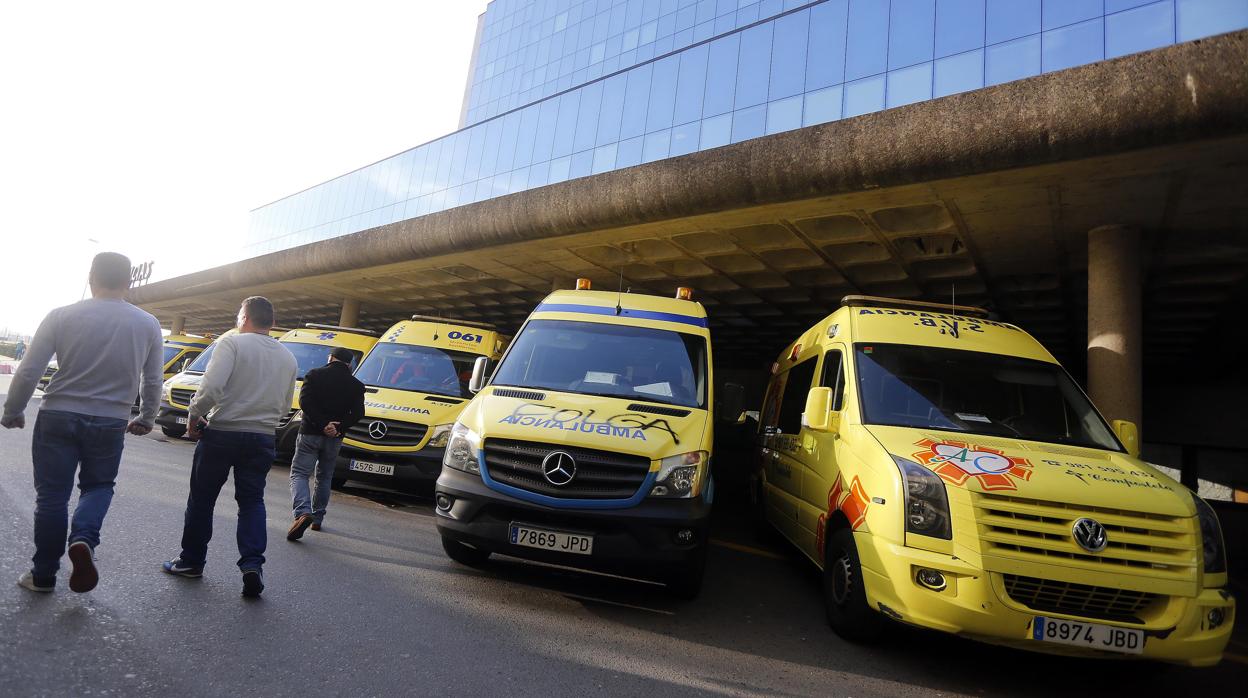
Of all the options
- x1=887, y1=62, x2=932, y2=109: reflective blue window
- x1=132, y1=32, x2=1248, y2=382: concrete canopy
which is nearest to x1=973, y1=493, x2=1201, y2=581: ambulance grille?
x1=132, y1=32, x2=1248, y2=382: concrete canopy

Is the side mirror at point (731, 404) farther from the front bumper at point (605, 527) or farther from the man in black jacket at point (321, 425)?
the man in black jacket at point (321, 425)

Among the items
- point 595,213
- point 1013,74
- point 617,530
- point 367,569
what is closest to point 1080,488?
point 617,530

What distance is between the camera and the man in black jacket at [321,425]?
→ 20.5 feet

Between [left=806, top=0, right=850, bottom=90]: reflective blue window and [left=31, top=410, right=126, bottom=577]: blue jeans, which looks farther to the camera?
[left=806, top=0, right=850, bottom=90]: reflective blue window

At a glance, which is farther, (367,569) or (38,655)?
(367,569)

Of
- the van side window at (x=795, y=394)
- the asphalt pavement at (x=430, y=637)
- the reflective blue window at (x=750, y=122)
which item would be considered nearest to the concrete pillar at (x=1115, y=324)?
the asphalt pavement at (x=430, y=637)

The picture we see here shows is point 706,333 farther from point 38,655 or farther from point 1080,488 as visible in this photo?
point 38,655

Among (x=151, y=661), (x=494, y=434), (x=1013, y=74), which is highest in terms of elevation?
(x=1013, y=74)

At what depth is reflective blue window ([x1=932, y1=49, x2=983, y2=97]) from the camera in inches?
874

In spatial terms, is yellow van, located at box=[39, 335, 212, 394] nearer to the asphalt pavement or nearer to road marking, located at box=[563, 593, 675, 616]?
the asphalt pavement

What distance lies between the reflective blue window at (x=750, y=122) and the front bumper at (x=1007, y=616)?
2465 cm

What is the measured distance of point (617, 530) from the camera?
181 inches

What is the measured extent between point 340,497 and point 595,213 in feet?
19.1

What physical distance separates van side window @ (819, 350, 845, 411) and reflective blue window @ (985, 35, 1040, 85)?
19468 millimetres
